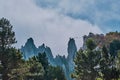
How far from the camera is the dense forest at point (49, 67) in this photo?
216 ft

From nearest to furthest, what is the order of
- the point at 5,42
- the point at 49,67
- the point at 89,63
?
the point at 5,42 < the point at 89,63 < the point at 49,67

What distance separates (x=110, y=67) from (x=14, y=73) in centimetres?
2034

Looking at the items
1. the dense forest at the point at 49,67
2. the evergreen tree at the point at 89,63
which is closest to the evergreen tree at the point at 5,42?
the dense forest at the point at 49,67

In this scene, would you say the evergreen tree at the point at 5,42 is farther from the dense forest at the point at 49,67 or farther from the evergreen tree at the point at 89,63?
the evergreen tree at the point at 89,63

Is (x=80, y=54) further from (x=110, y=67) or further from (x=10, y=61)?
(x=10, y=61)

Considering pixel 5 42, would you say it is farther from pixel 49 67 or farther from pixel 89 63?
pixel 49 67

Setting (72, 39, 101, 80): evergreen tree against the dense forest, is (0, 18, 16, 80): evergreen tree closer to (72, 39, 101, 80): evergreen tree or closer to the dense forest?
the dense forest

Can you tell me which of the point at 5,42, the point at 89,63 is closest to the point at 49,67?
the point at 89,63

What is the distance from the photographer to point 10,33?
218 ft

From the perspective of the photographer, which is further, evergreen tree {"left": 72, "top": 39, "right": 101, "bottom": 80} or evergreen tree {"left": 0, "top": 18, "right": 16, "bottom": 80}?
evergreen tree {"left": 72, "top": 39, "right": 101, "bottom": 80}

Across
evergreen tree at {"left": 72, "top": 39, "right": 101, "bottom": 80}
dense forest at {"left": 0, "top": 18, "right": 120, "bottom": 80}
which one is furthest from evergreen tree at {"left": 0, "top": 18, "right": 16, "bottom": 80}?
evergreen tree at {"left": 72, "top": 39, "right": 101, "bottom": 80}

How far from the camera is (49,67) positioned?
9156cm

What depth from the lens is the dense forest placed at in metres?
65.9

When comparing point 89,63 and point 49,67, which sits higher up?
point 49,67
